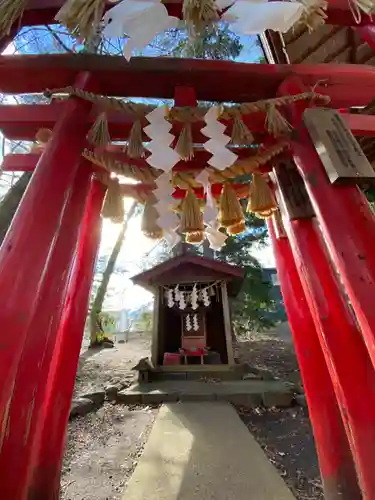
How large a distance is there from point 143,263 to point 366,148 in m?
14.4

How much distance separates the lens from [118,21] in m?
1.11

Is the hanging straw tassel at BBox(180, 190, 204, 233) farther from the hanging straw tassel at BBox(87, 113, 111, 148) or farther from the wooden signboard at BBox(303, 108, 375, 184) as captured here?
the wooden signboard at BBox(303, 108, 375, 184)

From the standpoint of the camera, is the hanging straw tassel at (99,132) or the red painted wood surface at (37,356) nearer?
the red painted wood surface at (37,356)

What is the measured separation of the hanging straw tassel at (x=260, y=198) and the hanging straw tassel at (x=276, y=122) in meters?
0.34

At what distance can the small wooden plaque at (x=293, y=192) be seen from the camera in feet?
4.91

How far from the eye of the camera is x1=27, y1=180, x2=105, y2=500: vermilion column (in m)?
1.71

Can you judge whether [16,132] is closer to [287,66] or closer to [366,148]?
[287,66]

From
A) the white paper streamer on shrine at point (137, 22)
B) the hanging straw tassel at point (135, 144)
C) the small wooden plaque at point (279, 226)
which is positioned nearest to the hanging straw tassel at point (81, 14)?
the white paper streamer on shrine at point (137, 22)

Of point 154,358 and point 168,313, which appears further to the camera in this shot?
point 168,313

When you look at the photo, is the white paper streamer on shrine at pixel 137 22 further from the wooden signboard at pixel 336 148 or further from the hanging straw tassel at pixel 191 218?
the hanging straw tassel at pixel 191 218

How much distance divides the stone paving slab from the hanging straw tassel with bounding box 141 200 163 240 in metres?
4.64

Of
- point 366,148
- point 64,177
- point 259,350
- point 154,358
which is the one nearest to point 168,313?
point 154,358

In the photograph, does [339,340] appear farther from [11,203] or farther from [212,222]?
[11,203]

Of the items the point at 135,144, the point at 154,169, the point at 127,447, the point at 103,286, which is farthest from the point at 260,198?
the point at 103,286
